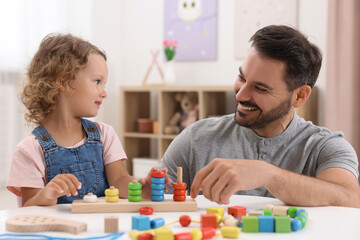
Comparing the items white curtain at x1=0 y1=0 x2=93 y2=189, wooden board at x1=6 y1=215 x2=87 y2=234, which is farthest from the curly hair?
white curtain at x1=0 y1=0 x2=93 y2=189

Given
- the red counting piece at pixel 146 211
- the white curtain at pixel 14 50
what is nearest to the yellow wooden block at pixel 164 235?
the red counting piece at pixel 146 211

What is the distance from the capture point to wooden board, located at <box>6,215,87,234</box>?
102 cm

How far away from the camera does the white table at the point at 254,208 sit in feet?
3.36

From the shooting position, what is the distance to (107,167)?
5.66 feet

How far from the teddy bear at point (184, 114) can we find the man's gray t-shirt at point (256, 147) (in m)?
2.43

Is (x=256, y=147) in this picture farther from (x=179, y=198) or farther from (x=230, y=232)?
(x=230, y=232)

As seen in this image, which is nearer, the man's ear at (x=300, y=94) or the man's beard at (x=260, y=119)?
the man's beard at (x=260, y=119)

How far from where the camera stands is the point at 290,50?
1.71m

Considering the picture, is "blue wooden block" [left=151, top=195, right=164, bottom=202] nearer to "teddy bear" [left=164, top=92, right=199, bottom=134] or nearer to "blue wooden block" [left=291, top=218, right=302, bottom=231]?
"blue wooden block" [left=291, top=218, right=302, bottom=231]

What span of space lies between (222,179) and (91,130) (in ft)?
2.10

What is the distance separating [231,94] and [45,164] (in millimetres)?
2906

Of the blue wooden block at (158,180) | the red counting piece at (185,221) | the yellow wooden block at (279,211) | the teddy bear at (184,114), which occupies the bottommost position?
the teddy bear at (184,114)

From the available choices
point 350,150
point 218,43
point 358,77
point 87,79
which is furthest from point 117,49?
point 350,150

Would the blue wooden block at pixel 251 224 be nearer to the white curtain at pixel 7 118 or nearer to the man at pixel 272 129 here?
the man at pixel 272 129
